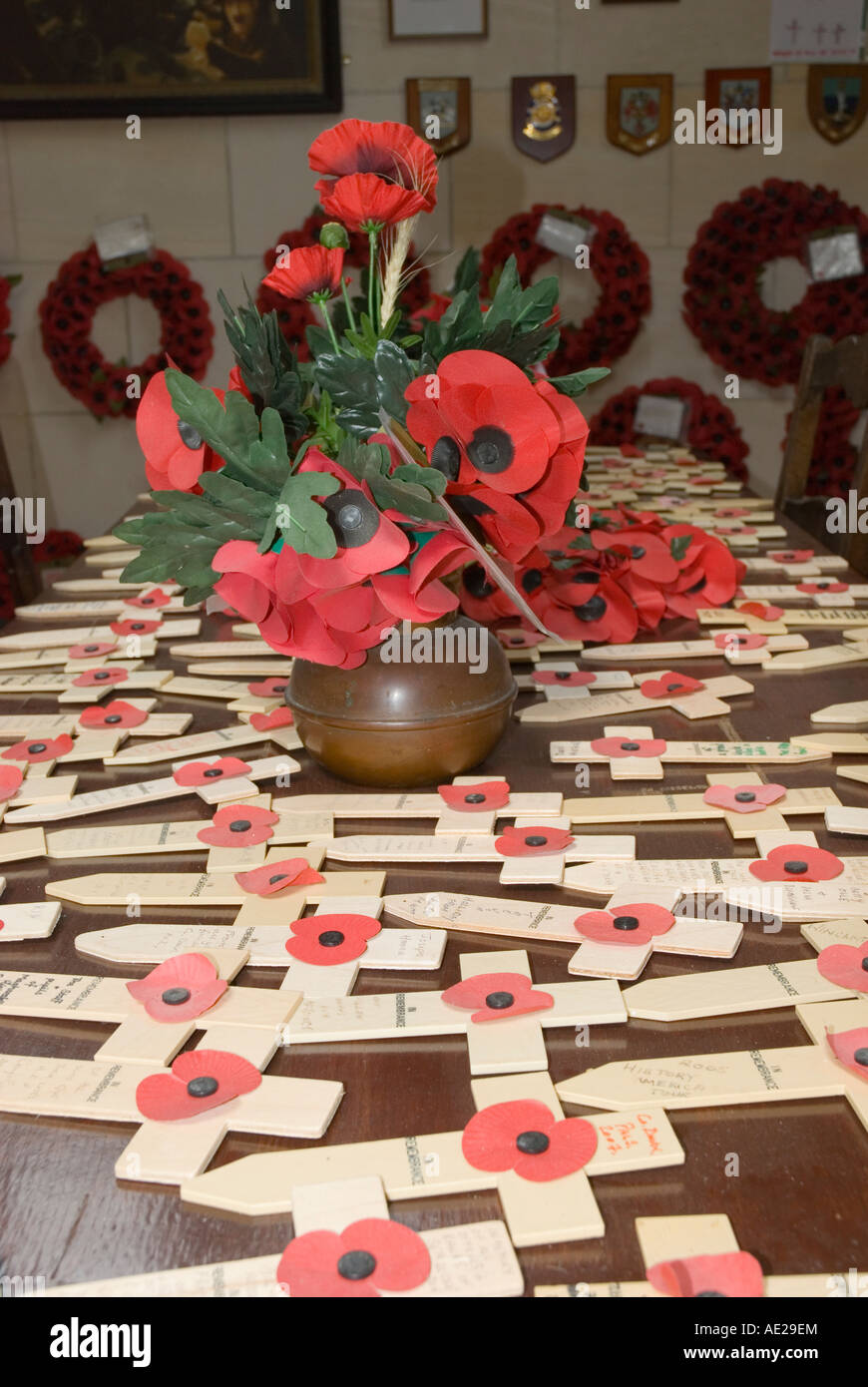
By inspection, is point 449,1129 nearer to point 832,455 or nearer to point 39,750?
point 39,750

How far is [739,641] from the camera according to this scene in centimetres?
134

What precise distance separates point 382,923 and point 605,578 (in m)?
0.70

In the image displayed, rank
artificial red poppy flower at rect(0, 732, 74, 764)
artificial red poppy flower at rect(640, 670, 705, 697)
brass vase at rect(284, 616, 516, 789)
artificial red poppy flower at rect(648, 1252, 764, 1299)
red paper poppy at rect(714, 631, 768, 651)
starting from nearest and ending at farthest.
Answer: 1. artificial red poppy flower at rect(648, 1252, 764, 1299)
2. brass vase at rect(284, 616, 516, 789)
3. artificial red poppy flower at rect(0, 732, 74, 764)
4. artificial red poppy flower at rect(640, 670, 705, 697)
5. red paper poppy at rect(714, 631, 768, 651)

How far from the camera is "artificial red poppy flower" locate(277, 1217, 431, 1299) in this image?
18.7 inches

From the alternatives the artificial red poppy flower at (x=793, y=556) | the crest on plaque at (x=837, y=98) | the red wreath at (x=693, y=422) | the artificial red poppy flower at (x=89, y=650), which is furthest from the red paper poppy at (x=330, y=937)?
the crest on plaque at (x=837, y=98)

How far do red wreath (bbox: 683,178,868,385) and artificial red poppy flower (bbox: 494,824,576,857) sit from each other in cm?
297

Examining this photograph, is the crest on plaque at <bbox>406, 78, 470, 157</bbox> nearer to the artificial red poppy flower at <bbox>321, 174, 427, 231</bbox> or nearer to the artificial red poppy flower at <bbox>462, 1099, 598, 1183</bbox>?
the artificial red poppy flower at <bbox>321, 174, 427, 231</bbox>

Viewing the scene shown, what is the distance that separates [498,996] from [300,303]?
3.18 meters

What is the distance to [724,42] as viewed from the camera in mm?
3395

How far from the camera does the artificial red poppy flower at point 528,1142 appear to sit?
544 mm

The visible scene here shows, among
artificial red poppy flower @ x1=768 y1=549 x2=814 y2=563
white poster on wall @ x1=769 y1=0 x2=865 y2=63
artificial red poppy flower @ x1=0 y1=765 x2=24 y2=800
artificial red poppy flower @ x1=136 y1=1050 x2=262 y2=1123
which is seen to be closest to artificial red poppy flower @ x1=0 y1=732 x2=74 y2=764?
artificial red poppy flower @ x1=0 y1=765 x2=24 y2=800

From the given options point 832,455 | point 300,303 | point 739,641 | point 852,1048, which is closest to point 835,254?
point 832,455

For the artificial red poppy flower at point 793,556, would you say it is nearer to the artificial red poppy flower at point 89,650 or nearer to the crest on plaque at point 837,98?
the artificial red poppy flower at point 89,650
